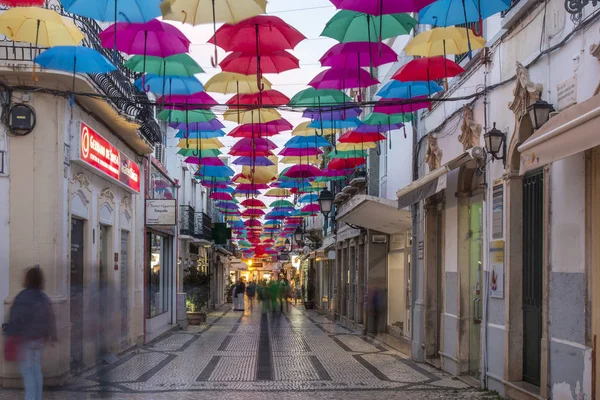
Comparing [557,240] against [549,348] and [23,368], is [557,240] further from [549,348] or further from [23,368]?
[23,368]

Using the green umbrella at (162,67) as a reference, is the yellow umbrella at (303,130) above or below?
below

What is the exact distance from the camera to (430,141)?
53.9 feet

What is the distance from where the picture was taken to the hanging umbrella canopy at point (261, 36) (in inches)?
434

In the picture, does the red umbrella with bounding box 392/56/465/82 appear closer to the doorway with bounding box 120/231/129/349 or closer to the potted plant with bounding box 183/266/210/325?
the doorway with bounding box 120/231/129/349

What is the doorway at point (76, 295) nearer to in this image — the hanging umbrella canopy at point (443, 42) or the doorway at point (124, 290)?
the doorway at point (124, 290)

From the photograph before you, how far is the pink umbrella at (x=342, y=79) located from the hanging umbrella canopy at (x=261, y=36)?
141cm

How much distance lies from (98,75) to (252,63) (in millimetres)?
3514

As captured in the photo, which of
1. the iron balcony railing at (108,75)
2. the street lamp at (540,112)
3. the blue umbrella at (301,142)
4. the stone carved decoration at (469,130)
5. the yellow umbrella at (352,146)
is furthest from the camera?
the blue umbrella at (301,142)

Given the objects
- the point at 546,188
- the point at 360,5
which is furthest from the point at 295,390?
the point at 360,5

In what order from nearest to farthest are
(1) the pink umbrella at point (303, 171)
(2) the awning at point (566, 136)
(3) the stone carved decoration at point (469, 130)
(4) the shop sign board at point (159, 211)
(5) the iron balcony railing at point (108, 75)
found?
(2) the awning at point (566, 136) → (5) the iron balcony railing at point (108, 75) → (3) the stone carved decoration at point (469, 130) → (4) the shop sign board at point (159, 211) → (1) the pink umbrella at point (303, 171)

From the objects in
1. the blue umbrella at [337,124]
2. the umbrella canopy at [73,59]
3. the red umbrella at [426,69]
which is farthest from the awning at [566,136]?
the blue umbrella at [337,124]

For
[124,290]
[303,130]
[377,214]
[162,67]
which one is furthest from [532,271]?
[124,290]

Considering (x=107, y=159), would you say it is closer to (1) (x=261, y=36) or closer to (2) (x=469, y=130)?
(1) (x=261, y=36)

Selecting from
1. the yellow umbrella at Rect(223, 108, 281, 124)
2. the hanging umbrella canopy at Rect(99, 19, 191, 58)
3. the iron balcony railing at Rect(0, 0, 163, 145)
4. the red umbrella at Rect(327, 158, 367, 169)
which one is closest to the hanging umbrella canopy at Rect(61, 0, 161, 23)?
the hanging umbrella canopy at Rect(99, 19, 191, 58)
